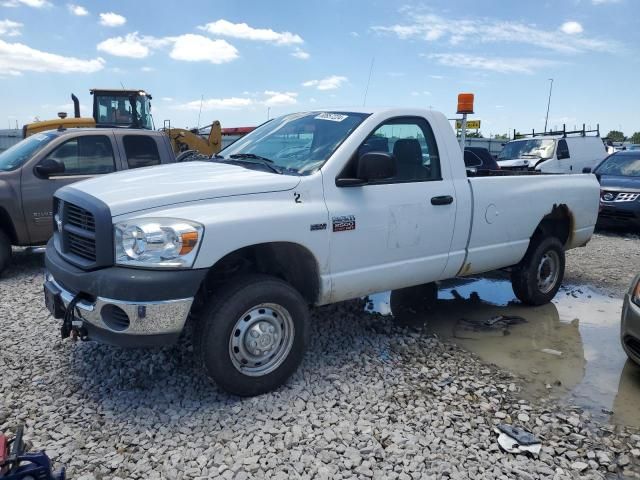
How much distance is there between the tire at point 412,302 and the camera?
547 centimetres

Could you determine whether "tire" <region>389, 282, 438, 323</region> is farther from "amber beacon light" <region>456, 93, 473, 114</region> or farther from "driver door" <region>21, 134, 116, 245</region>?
"driver door" <region>21, 134, 116, 245</region>

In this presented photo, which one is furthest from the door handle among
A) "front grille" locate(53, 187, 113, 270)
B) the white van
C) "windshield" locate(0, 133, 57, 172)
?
the white van

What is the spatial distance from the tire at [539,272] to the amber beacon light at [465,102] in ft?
9.17

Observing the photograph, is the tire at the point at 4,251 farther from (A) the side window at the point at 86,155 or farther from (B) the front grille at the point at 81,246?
(B) the front grille at the point at 81,246

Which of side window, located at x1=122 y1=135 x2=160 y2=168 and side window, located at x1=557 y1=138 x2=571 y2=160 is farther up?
side window, located at x1=557 y1=138 x2=571 y2=160

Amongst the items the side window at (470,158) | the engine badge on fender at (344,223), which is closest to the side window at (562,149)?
the side window at (470,158)

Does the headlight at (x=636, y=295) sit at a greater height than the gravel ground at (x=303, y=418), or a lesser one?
greater

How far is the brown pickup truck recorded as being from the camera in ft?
21.1

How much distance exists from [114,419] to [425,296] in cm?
388

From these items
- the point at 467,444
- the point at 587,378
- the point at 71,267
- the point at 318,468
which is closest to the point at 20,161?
the point at 71,267

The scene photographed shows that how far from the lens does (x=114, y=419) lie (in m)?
3.23

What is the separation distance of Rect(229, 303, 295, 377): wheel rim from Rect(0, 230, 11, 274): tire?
14.7ft

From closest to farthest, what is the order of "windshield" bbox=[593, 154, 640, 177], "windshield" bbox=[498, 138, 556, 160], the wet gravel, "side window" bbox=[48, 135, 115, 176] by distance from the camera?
"side window" bbox=[48, 135, 115, 176]
the wet gravel
"windshield" bbox=[593, 154, 640, 177]
"windshield" bbox=[498, 138, 556, 160]

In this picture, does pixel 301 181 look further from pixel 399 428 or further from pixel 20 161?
pixel 20 161
